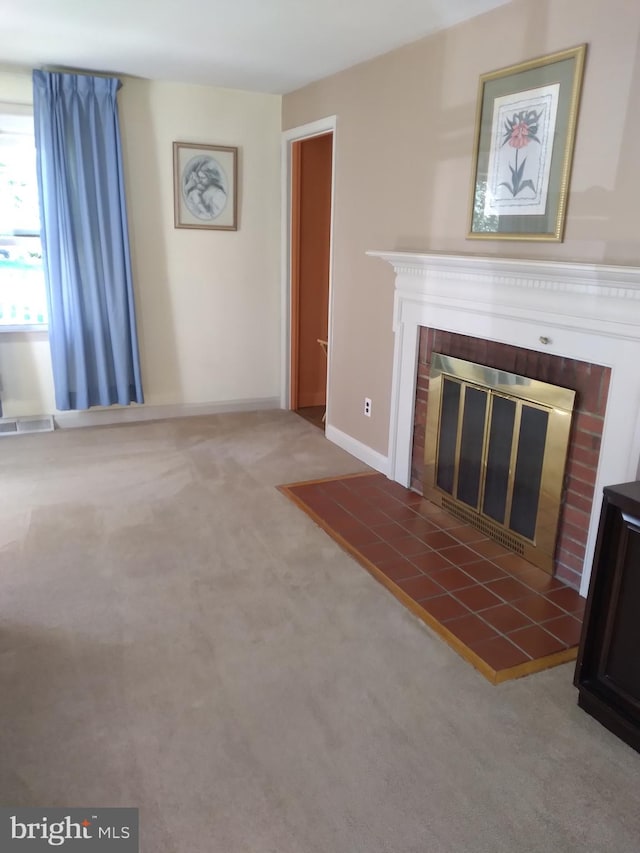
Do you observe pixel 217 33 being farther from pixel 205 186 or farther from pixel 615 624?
pixel 615 624

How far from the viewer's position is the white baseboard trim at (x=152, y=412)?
15.5ft

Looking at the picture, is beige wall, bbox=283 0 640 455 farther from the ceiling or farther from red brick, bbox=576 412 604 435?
red brick, bbox=576 412 604 435

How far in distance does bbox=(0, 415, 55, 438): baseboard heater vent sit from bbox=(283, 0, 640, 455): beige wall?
2.04 metres

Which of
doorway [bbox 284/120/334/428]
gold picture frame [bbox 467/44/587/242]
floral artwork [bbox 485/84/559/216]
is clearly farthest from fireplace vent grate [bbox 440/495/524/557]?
doorway [bbox 284/120/334/428]

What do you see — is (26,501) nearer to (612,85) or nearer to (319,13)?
(319,13)

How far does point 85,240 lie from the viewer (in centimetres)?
430

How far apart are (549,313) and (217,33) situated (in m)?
2.22

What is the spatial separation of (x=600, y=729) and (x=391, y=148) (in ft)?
9.70

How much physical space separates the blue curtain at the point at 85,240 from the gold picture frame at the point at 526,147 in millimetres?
2503

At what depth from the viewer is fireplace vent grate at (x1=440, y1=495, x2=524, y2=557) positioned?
9.71 feet

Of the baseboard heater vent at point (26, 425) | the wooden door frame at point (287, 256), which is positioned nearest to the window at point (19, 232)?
the baseboard heater vent at point (26, 425)

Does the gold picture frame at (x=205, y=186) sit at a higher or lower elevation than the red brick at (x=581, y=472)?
higher

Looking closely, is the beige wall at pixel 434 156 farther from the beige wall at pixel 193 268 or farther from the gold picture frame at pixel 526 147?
the beige wall at pixel 193 268

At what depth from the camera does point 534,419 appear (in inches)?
109
